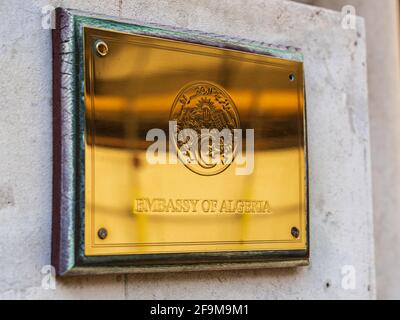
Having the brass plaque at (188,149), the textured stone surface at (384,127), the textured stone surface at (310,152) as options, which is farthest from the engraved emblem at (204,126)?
the textured stone surface at (384,127)

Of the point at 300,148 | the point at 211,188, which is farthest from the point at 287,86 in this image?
the point at 211,188

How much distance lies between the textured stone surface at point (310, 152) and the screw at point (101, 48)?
4.2 inches

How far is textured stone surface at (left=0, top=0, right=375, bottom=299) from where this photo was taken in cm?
156

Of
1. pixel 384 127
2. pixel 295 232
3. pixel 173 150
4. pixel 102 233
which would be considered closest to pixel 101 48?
pixel 173 150

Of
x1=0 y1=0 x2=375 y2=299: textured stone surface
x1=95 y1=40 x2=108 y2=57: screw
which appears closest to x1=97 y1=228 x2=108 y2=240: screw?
x1=0 y1=0 x2=375 y2=299: textured stone surface

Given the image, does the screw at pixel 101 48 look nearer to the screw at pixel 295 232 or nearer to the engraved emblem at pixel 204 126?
the engraved emblem at pixel 204 126

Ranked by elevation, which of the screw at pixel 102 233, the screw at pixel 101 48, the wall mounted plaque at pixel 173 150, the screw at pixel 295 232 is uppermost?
the screw at pixel 101 48

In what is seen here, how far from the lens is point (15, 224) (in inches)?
60.6

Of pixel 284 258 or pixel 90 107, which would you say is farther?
pixel 284 258

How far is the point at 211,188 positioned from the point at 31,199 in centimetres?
44

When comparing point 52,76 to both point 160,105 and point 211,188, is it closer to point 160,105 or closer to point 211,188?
point 160,105

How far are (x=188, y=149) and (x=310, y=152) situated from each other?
0.45m

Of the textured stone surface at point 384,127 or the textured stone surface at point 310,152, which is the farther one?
the textured stone surface at point 384,127

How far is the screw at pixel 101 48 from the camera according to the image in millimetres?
1637
